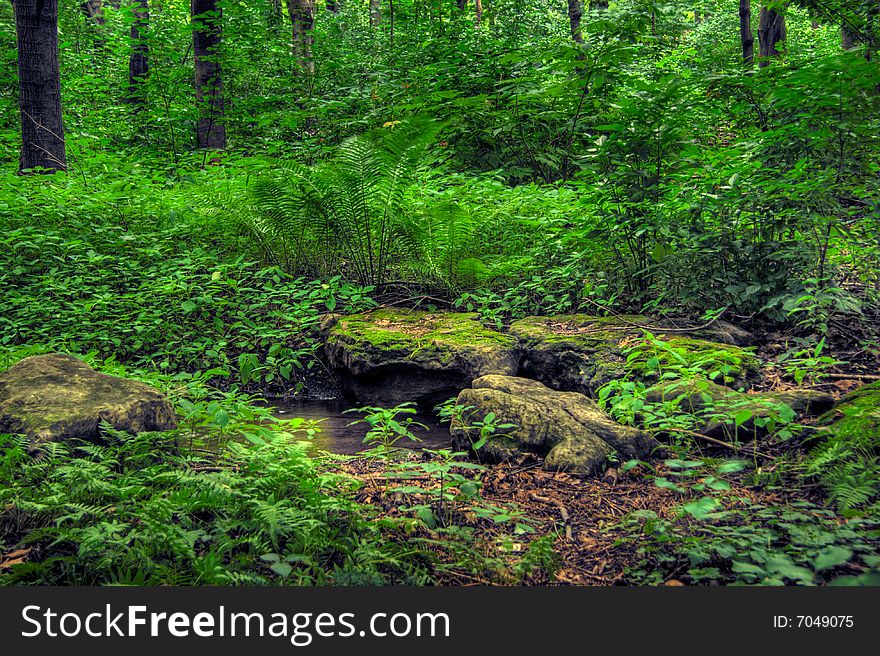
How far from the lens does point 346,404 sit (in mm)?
5031

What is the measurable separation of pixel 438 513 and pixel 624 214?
321cm

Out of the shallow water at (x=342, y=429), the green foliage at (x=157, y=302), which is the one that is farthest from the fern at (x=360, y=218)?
the shallow water at (x=342, y=429)

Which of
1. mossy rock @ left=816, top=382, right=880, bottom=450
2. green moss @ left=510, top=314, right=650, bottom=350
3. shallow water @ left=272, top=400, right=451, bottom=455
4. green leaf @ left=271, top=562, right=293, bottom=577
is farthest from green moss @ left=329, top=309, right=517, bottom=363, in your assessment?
green leaf @ left=271, top=562, right=293, bottom=577

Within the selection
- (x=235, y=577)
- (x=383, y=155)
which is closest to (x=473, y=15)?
(x=383, y=155)

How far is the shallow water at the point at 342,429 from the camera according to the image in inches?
154

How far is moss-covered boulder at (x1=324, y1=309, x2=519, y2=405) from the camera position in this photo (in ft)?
15.2

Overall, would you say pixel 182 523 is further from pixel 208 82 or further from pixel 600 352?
pixel 208 82

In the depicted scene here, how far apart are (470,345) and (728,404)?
2.04 metres

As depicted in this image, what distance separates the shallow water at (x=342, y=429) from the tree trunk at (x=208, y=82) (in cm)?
731

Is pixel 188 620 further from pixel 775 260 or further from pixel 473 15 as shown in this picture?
pixel 473 15

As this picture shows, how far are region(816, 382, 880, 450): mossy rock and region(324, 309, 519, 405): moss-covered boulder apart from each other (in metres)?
2.11

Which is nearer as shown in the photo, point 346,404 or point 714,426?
point 714,426

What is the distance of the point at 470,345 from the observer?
186 inches

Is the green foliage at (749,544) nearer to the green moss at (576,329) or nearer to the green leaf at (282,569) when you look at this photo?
the green leaf at (282,569)
